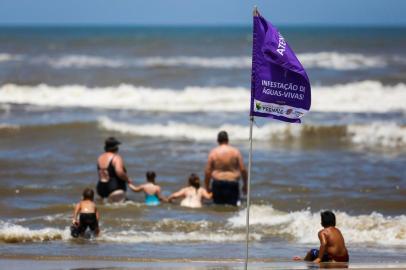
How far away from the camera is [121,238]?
11023 millimetres

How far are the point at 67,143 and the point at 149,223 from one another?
7.69m

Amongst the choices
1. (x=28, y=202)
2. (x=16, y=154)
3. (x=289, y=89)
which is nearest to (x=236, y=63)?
(x=16, y=154)

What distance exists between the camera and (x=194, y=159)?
1747cm

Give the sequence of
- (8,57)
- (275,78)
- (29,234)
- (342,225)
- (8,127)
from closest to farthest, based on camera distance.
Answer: (275,78) < (29,234) < (342,225) < (8,127) < (8,57)

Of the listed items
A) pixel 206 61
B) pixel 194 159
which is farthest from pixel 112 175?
pixel 206 61

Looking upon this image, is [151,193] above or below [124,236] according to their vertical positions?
above

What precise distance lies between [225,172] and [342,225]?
7.73 feet

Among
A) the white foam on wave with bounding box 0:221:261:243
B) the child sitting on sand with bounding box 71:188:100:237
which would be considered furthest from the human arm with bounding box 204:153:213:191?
the child sitting on sand with bounding box 71:188:100:237

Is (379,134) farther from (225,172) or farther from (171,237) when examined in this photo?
(171,237)

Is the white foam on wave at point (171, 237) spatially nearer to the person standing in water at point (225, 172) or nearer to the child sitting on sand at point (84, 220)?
the child sitting on sand at point (84, 220)

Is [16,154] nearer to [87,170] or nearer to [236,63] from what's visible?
[87,170]

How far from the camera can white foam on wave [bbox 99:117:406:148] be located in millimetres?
19859

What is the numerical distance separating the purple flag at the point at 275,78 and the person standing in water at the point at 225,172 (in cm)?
569

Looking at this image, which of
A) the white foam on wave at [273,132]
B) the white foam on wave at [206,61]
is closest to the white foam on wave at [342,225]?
the white foam on wave at [273,132]
